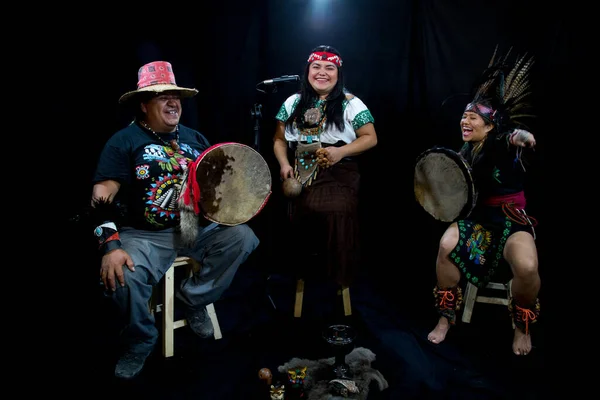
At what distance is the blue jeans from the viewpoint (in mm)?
2213

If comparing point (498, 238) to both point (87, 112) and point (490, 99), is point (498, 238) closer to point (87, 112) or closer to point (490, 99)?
point (490, 99)

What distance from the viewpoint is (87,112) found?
2.89m

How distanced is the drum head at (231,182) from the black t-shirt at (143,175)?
0.81 feet

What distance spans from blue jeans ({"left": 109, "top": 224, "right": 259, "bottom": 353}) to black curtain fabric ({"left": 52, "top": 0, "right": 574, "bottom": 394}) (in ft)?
1.60

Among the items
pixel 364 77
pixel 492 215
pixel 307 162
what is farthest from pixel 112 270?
pixel 364 77

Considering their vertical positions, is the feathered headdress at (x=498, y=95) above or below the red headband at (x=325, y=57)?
below

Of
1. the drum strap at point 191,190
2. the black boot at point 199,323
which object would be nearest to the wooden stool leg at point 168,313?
the black boot at point 199,323

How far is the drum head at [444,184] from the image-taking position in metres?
2.43

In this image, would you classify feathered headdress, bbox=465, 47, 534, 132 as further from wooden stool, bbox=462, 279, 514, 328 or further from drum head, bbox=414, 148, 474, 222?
wooden stool, bbox=462, 279, 514, 328

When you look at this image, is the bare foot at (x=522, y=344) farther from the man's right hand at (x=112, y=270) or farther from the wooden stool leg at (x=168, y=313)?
the man's right hand at (x=112, y=270)

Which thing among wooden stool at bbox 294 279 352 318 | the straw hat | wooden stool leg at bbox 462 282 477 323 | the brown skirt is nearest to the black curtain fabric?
the brown skirt

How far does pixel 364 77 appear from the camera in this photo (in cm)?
363

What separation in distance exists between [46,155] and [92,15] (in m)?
1.01

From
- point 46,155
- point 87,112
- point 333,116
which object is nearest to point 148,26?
point 87,112
